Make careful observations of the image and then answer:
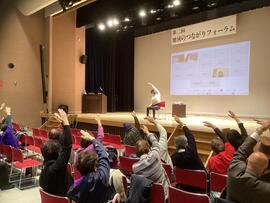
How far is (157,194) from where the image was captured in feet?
8.16

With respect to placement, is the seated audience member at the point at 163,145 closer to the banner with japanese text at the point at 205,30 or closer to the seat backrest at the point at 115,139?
the seat backrest at the point at 115,139

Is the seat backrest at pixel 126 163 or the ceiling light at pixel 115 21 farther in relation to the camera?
the ceiling light at pixel 115 21

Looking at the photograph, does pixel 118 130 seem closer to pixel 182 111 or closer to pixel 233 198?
pixel 182 111

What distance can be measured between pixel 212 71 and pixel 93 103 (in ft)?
15.9

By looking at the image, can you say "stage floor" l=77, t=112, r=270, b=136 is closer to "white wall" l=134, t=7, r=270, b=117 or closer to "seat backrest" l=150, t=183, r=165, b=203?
"white wall" l=134, t=7, r=270, b=117

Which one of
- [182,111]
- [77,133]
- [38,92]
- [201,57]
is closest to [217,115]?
[182,111]

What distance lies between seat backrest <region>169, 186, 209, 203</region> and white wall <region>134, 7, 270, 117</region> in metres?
7.63

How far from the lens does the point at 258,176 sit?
2080 mm

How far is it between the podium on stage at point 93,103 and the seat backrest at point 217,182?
9.10 m

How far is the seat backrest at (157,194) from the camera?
246 cm

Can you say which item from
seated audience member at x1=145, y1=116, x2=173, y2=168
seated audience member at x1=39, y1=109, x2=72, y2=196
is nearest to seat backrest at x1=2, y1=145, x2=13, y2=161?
seated audience member at x1=39, y1=109, x2=72, y2=196

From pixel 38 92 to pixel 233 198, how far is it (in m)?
10.1

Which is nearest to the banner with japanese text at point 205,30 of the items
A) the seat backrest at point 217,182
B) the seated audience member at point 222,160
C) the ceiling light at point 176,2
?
the ceiling light at point 176,2

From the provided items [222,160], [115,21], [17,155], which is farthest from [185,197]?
[115,21]
